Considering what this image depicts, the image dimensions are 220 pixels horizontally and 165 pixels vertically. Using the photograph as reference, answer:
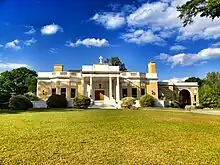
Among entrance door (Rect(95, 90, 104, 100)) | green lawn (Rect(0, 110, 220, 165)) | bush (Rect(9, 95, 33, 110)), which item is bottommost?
green lawn (Rect(0, 110, 220, 165))

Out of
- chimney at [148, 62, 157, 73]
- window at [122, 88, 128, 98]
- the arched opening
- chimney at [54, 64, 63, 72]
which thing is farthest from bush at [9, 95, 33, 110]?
the arched opening

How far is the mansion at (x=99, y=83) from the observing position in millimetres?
37438

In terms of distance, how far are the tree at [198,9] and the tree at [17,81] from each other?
1724 inches

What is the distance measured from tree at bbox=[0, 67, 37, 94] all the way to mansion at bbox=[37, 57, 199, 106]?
17049 mm

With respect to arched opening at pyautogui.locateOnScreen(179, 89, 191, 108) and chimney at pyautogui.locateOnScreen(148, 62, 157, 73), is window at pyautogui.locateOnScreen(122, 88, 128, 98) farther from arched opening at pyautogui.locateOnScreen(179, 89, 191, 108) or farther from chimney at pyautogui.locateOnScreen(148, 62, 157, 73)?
arched opening at pyautogui.locateOnScreen(179, 89, 191, 108)

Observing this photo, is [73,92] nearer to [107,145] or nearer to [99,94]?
[99,94]

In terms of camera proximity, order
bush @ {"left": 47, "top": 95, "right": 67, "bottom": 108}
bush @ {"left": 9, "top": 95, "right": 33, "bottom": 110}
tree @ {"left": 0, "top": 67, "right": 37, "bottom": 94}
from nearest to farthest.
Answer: bush @ {"left": 9, "top": 95, "right": 33, "bottom": 110} → bush @ {"left": 47, "top": 95, "right": 67, "bottom": 108} → tree @ {"left": 0, "top": 67, "right": 37, "bottom": 94}

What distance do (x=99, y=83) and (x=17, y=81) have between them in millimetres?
28356

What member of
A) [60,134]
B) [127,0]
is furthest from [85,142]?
[127,0]

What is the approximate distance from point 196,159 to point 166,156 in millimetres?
774

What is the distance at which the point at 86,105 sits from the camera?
27.0 meters

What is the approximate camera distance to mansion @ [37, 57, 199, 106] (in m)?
37.4

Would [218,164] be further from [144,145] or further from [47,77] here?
[47,77]

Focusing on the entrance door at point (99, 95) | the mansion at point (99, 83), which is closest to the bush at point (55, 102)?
the mansion at point (99, 83)
